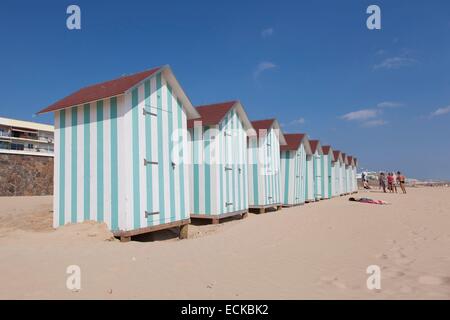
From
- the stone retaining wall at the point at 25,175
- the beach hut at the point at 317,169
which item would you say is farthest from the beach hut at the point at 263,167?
the stone retaining wall at the point at 25,175

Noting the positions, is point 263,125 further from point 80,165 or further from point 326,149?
point 326,149

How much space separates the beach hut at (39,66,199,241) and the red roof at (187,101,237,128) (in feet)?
7.31

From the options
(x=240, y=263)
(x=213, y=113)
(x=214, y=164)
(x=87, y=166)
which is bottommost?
(x=240, y=263)

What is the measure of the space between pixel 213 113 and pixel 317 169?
38.5 feet

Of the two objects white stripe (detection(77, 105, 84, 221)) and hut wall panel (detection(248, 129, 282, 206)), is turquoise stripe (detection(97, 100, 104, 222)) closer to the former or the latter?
white stripe (detection(77, 105, 84, 221))

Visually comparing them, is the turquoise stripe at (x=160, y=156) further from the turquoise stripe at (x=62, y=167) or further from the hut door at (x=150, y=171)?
the turquoise stripe at (x=62, y=167)

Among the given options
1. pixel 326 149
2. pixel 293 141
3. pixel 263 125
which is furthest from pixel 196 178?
pixel 326 149

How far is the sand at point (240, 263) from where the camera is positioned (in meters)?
3.53

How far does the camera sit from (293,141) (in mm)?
17031

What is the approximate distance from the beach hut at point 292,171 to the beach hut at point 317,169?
9.46ft

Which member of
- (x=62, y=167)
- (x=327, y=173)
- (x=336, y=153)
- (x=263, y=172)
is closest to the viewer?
(x=62, y=167)

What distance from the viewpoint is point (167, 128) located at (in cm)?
816

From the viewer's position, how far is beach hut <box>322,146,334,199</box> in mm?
22266

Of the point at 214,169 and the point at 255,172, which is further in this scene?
the point at 255,172
